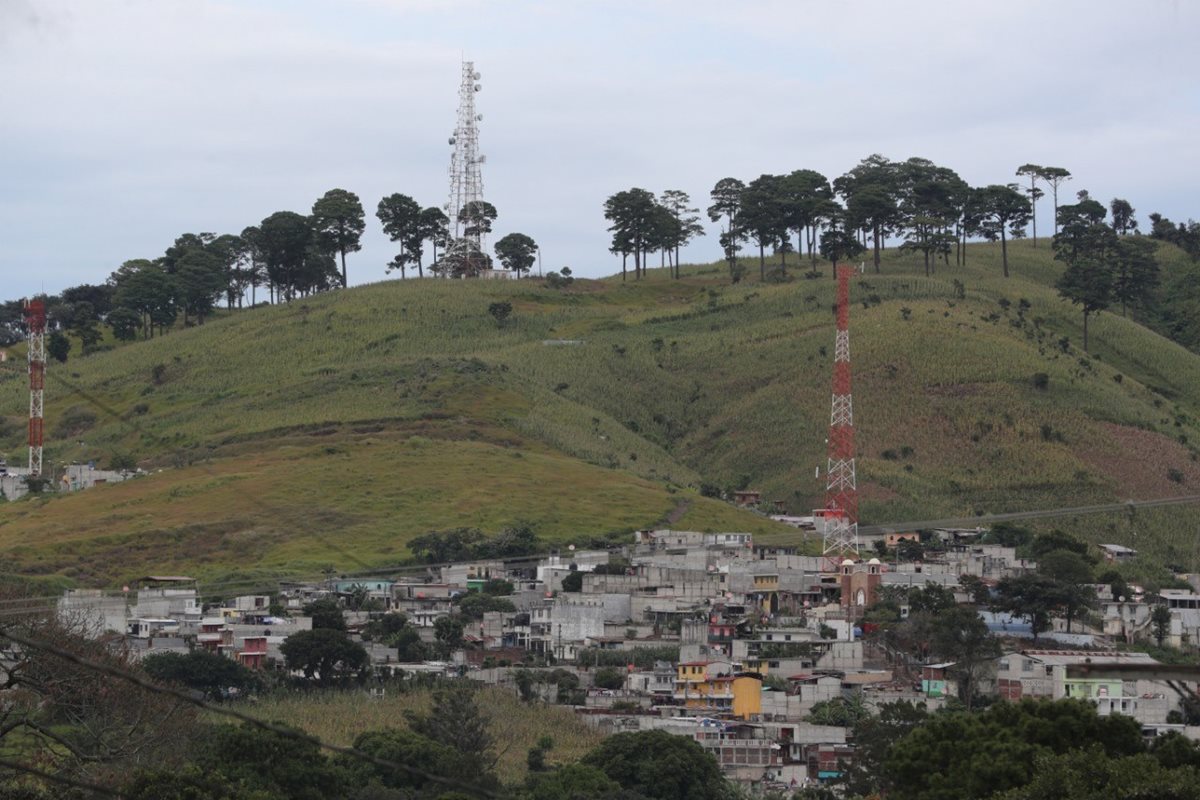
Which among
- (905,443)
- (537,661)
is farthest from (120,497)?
(905,443)

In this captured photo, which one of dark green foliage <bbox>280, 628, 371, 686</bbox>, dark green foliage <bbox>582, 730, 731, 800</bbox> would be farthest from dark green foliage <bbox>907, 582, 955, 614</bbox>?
dark green foliage <bbox>280, 628, 371, 686</bbox>

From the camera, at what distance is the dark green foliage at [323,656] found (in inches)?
2360

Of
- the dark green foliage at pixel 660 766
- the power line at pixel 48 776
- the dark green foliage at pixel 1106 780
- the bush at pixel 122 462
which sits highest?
the bush at pixel 122 462

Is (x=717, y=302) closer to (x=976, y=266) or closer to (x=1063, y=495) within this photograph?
(x=976, y=266)

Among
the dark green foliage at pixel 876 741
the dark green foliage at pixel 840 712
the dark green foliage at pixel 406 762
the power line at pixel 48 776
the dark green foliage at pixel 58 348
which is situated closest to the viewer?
the power line at pixel 48 776

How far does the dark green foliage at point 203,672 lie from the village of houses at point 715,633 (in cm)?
258

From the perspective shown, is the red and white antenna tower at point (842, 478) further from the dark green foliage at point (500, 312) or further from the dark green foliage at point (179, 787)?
the dark green foliage at point (500, 312)

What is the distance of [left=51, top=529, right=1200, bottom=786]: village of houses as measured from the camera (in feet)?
184

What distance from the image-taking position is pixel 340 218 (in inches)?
5064

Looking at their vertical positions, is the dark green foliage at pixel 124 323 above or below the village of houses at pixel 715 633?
above

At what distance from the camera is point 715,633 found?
66125 mm

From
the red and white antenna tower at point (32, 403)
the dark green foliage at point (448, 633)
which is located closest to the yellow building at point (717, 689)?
the dark green foliage at point (448, 633)

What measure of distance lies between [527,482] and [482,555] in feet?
30.5

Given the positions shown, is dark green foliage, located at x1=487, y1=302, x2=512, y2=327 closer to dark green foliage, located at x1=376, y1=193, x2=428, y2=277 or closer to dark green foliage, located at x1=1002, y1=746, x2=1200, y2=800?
dark green foliage, located at x1=376, y1=193, x2=428, y2=277
